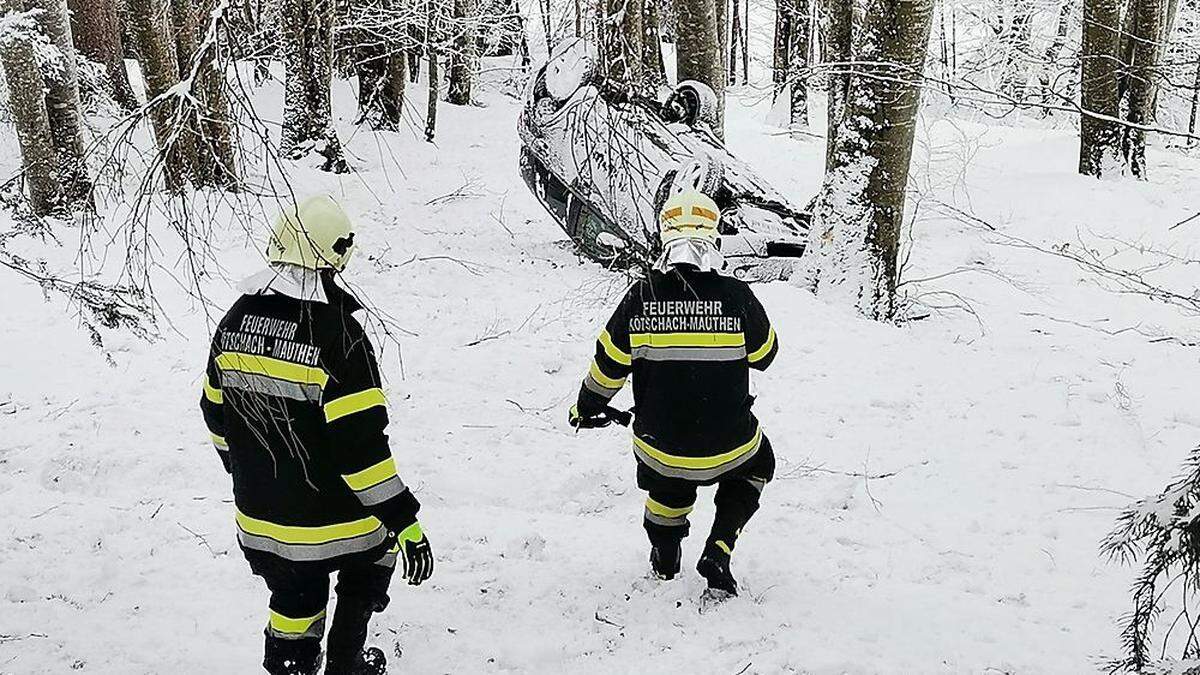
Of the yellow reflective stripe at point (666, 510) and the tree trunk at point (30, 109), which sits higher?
the tree trunk at point (30, 109)

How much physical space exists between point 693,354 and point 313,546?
64.6 inches

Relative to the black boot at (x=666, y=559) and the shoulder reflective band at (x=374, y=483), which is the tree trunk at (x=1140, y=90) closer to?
the black boot at (x=666, y=559)

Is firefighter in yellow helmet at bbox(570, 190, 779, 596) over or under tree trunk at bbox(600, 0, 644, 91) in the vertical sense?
under

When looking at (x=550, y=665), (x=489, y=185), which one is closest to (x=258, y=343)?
(x=550, y=665)

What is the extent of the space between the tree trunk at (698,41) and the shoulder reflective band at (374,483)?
802 cm

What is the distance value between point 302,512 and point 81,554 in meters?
2.15

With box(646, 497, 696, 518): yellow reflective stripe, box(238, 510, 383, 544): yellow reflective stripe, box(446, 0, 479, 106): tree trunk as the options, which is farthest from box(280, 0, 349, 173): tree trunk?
box(446, 0, 479, 106): tree trunk

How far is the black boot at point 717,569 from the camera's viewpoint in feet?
13.8

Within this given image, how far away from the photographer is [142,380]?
6.84 meters

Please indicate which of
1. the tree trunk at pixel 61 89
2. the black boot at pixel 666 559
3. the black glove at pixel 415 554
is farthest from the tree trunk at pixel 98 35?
the black glove at pixel 415 554

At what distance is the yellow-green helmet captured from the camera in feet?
10.3

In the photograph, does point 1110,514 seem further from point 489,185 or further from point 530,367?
point 489,185

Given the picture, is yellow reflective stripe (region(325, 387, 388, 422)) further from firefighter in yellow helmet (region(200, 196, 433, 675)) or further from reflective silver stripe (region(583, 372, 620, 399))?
reflective silver stripe (region(583, 372, 620, 399))

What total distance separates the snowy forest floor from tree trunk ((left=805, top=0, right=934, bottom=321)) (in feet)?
1.05
